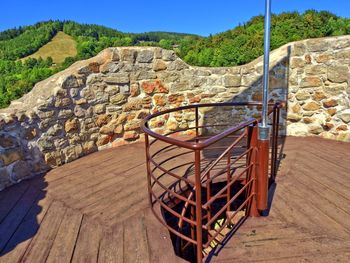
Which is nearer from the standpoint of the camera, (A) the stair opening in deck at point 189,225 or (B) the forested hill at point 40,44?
(A) the stair opening in deck at point 189,225

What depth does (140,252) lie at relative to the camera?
169 centimetres

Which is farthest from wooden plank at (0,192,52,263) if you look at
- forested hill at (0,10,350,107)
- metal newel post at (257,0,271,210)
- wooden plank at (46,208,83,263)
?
forested hill at (0,10,350,107)

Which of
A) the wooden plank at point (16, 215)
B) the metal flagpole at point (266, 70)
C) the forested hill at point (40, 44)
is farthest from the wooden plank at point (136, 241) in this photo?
the forested hill at point (40, 44)

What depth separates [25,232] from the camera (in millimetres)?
1961

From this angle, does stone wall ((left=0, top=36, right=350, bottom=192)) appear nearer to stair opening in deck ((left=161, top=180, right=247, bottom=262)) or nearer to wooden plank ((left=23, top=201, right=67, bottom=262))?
wooden plank ((left=23, top=201, right=67, bottom=262))

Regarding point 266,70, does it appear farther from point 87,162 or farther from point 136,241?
point 87,162

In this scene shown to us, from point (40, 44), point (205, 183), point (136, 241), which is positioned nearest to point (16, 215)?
point (136, 241)

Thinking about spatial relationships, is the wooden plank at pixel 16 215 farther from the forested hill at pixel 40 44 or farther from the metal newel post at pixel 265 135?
the forested hill at pixel 40 44

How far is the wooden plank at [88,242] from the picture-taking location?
167 cm

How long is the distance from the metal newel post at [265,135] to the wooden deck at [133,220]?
203mm

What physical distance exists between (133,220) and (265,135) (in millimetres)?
1178

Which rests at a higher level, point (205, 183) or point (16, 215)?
point (205, 183)

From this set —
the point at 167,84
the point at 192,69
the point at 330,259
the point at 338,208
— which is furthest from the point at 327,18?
the point at 330,259

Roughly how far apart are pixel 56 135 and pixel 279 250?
2644 millimetres
